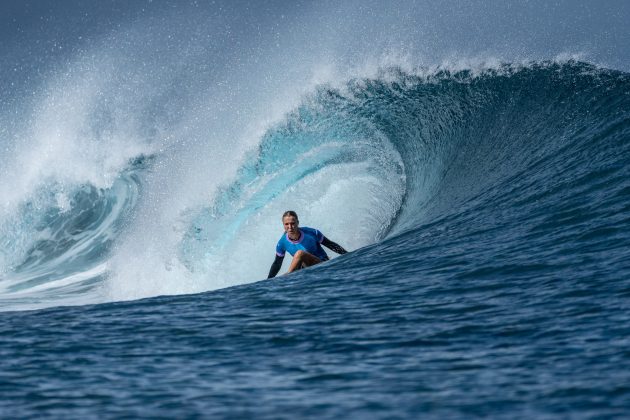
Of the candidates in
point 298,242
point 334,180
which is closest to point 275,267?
point 298,242

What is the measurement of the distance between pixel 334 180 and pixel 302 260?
494 cm

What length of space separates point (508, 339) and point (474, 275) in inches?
73.1

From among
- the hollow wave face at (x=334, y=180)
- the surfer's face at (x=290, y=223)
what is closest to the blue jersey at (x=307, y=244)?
the surfer's face at (x=290, y=223)

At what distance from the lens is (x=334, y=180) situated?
14.4m

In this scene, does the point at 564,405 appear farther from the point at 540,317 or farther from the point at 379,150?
the point at 379,150

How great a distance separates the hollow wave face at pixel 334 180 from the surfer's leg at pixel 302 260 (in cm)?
98

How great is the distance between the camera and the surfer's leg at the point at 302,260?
9.59 metres

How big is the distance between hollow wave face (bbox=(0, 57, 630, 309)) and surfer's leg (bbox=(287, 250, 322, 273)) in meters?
0.98

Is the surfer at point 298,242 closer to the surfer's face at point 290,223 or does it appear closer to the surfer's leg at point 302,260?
the surfer's face at point 290,223

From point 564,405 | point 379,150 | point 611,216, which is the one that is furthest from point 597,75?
point 564,405

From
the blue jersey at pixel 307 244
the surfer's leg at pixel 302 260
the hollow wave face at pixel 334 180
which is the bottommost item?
the surfer's leg at pixel 302 260

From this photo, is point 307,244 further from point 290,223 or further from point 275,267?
point 275,267

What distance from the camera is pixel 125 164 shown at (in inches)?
701

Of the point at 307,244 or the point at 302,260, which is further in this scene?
the point at 307,244
